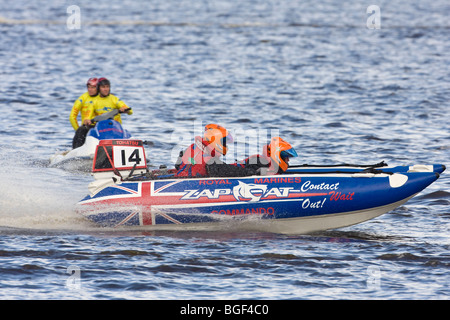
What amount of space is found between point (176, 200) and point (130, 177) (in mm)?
1084

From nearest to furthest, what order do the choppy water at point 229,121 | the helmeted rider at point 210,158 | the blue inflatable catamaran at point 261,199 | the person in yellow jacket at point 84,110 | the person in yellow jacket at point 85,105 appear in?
1. the choppy water at point 229,121
2. the blue inflatable catamaran at point 261,199
3. the helmeted rider at point 210,158
4. the person in yellow jacket at point 84,110
5. the person in yellow jacket at point 85,105

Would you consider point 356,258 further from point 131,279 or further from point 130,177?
point 130,177

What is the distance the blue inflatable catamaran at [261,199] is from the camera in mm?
11633

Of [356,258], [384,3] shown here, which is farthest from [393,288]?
[384,3]

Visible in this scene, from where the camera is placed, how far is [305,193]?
38.2ft

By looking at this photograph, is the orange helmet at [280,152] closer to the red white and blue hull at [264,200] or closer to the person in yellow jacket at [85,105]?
the red white and blue hull at [264,200]

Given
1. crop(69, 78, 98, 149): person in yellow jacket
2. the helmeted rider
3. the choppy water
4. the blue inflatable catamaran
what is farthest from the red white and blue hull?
crop(69, 78, 98, 149): person in yellow jacket

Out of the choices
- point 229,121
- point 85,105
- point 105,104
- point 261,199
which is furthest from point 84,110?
point 261,199

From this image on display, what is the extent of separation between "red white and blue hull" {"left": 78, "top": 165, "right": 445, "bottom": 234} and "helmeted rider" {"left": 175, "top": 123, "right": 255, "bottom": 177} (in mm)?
156

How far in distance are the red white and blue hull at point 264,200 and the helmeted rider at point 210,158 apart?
6.1 inches

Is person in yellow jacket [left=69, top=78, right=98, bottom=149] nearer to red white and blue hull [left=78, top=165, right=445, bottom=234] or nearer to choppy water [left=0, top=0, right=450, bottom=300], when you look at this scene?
choppy water [left=0, top=0, right=450, bottom=300]

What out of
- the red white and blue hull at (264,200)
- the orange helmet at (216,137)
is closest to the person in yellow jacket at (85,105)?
the red white and blue hull at (264,200)

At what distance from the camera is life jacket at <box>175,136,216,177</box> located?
12.0 meters

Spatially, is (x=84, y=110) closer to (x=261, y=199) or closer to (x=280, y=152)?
(x=280, y=152)
